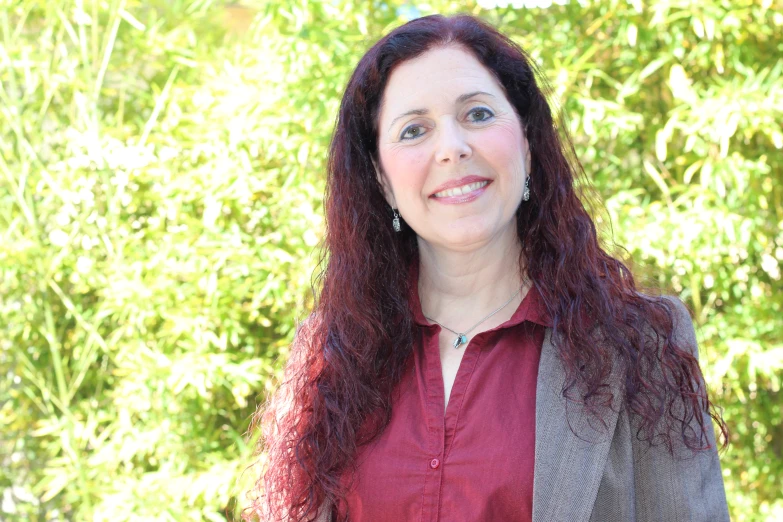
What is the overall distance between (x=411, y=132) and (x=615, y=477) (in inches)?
29.5

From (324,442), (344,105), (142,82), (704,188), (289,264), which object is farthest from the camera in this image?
(142,82)

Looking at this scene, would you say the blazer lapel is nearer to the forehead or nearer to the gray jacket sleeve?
the gray jacket sleeve

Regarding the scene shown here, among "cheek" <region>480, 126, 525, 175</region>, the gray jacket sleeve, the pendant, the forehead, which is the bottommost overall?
the gray jacket sleeve

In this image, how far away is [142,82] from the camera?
3467 mm

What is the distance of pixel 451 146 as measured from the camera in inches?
65.6

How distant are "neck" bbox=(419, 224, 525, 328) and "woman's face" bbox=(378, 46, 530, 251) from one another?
43 millimetres

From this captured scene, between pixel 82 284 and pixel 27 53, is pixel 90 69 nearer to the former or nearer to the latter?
pixel 27 53

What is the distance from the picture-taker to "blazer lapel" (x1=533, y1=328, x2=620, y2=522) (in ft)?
4.92

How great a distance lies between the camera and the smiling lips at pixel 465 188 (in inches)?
66.1

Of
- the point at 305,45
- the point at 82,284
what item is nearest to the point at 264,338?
the point at 82,284

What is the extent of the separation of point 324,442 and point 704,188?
5.33ft

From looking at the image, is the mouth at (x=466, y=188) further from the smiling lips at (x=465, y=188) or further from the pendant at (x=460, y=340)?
the pendant at (x=460, y=340)

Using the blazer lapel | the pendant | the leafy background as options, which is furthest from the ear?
the leafy background

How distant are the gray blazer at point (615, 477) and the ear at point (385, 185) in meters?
0.60
